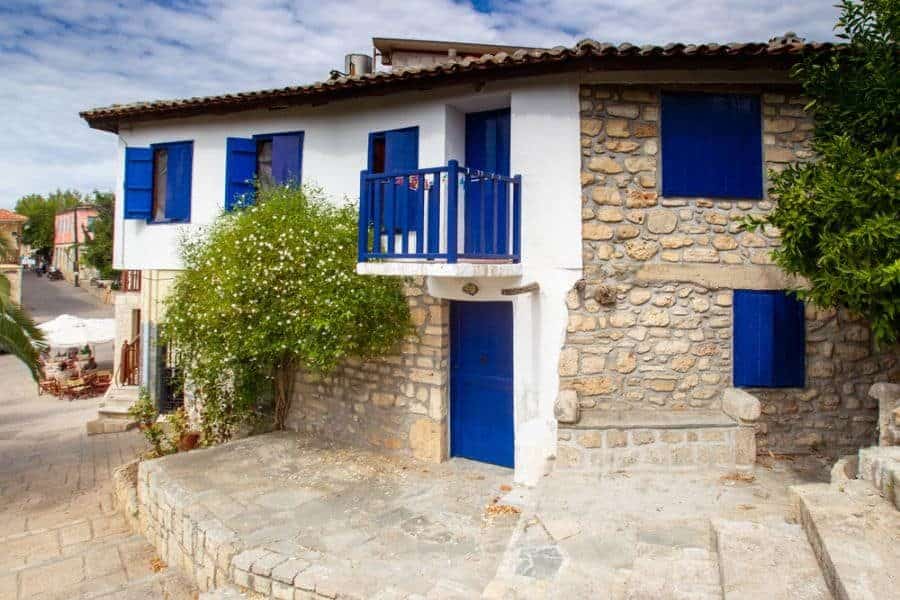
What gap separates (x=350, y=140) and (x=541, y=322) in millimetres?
3886

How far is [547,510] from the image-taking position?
17.7ft

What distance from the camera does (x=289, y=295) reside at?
764 cm

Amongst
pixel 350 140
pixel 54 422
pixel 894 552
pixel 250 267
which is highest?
pixel 350 140

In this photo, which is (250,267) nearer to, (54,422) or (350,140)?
(350,140)

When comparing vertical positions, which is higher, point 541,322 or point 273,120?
point 273,120

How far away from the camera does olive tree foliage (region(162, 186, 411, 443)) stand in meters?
7.45

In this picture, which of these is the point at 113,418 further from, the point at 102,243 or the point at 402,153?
the point at 102,243

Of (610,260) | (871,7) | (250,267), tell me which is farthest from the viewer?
(250,267)

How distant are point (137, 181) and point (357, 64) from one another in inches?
177

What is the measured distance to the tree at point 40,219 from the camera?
59156 millimetres

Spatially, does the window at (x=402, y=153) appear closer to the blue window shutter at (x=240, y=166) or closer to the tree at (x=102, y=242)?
the blue window shutter at (x=240, y=166)

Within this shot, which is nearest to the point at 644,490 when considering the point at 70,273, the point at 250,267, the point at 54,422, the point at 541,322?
the point at 541,322

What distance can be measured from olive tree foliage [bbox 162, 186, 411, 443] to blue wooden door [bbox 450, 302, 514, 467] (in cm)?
78

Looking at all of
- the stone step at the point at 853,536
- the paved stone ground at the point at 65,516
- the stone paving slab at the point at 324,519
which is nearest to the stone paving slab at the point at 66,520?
the paved stone ground at the point at 65,516
